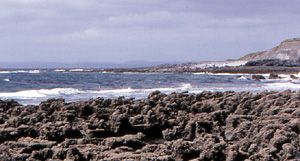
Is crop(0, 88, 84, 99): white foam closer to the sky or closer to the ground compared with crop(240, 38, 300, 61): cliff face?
closer to the ground

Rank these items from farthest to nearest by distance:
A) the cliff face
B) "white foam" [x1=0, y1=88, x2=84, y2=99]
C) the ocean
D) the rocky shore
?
the cliff face, the ocean, "white foam" [x1=0, y1=88, x2=84, y2=99], the rocky shore

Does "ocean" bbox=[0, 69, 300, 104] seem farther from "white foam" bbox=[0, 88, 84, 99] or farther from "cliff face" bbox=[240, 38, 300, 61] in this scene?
"cliff face" bbox=[240, 38, 300, 61]

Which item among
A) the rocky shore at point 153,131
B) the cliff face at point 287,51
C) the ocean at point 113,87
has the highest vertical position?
the cliff face at point 287,51

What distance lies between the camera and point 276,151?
774 centimetres

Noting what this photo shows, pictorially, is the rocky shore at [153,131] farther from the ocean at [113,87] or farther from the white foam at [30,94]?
the white foam at [30,94]

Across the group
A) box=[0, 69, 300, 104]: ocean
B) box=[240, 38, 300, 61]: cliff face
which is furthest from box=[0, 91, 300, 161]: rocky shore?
box=[240, 38, 300, 61]: cliff face

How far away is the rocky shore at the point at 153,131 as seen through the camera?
7.41 meters

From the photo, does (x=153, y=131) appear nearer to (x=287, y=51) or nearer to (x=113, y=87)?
(x=113, y=87)

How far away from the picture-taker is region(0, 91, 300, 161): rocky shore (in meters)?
7.41

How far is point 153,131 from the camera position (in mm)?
9992

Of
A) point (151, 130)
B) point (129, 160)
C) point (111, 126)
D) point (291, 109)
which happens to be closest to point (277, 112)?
point (291, 109)

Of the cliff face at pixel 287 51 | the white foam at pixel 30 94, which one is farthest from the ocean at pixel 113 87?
the cliff face at pixel 287 51

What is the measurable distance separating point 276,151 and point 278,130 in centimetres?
110

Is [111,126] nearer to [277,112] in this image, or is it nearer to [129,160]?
[129,160]
